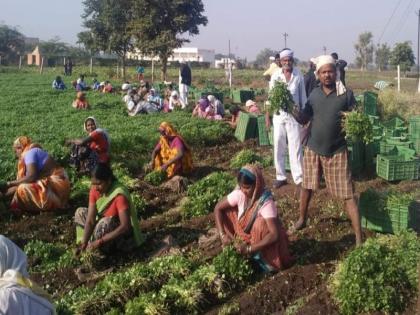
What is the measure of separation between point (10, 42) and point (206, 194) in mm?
72981

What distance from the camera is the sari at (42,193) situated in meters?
7.43

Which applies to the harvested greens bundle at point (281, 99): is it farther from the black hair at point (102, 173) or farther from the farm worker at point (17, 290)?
the farm worker at point (17, 290)

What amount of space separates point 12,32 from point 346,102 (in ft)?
250

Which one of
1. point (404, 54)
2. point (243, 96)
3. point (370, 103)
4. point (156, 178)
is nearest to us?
point (156, 178)

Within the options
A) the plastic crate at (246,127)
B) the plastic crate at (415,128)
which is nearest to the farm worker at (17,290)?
the plastic crate at (415,128)

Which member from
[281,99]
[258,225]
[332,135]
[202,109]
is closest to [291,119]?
[281,99]

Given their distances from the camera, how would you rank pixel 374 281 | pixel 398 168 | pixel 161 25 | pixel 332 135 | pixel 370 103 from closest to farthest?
pixel 374 281 → pixel 332 135 → pixel 398 168 → pixel 370 103 → pixel 161 25

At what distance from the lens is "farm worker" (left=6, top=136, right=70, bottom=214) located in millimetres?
7438

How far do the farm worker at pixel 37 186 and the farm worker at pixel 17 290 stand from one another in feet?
15.8

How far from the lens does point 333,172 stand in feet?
18.0

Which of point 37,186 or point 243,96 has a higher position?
point 243,96

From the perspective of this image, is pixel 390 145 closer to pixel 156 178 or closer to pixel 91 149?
pixel 156 178

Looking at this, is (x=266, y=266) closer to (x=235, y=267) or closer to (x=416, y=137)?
(x=235, y=267)

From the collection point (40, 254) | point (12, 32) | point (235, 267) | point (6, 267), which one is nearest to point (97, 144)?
point (40, 254)
